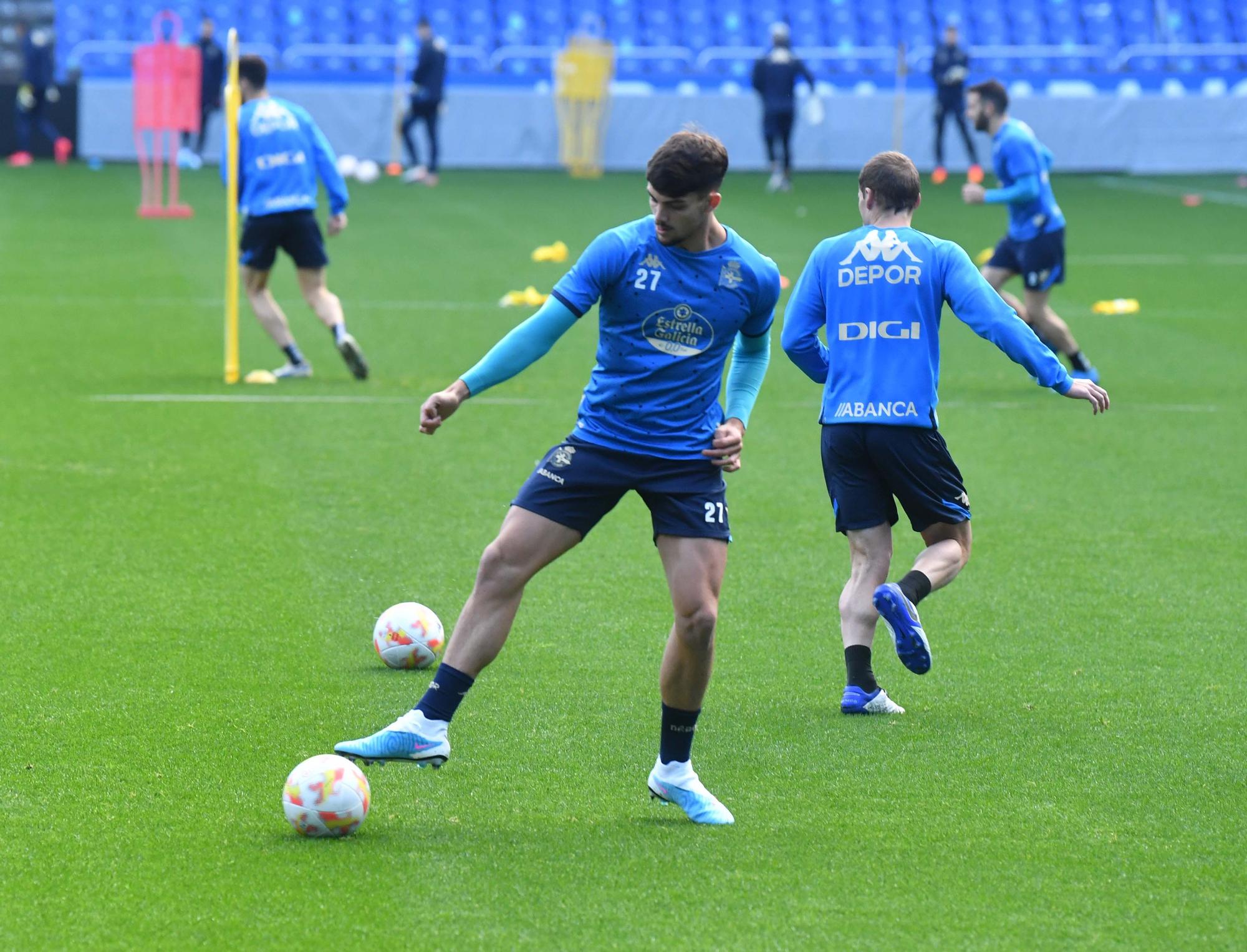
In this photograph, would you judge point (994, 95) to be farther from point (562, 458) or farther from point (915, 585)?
point (562, 458)

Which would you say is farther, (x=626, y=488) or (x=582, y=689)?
(x=582, y=689)

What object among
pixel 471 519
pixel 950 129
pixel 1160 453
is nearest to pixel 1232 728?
pixel 471 519

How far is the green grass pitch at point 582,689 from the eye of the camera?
4.46m

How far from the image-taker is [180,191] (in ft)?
92.7

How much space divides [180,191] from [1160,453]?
68.2ft

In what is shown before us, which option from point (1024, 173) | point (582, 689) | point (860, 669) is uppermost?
point (1024, 173)

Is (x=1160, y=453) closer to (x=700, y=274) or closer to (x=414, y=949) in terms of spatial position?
(x=700, y=274)

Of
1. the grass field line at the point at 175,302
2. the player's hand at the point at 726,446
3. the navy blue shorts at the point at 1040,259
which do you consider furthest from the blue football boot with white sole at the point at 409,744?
the grass field line at the point at 175,302

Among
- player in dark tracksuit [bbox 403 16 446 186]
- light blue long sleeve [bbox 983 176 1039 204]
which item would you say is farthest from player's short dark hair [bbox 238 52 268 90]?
player in dark tracksuit [bbox 403 16 446 186]

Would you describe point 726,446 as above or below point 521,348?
below

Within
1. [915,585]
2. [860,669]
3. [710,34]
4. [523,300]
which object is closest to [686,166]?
[915,585]

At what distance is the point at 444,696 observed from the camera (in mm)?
5070

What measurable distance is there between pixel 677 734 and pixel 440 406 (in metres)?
1.19

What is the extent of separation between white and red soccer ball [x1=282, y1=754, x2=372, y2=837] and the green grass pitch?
0.08 meters
